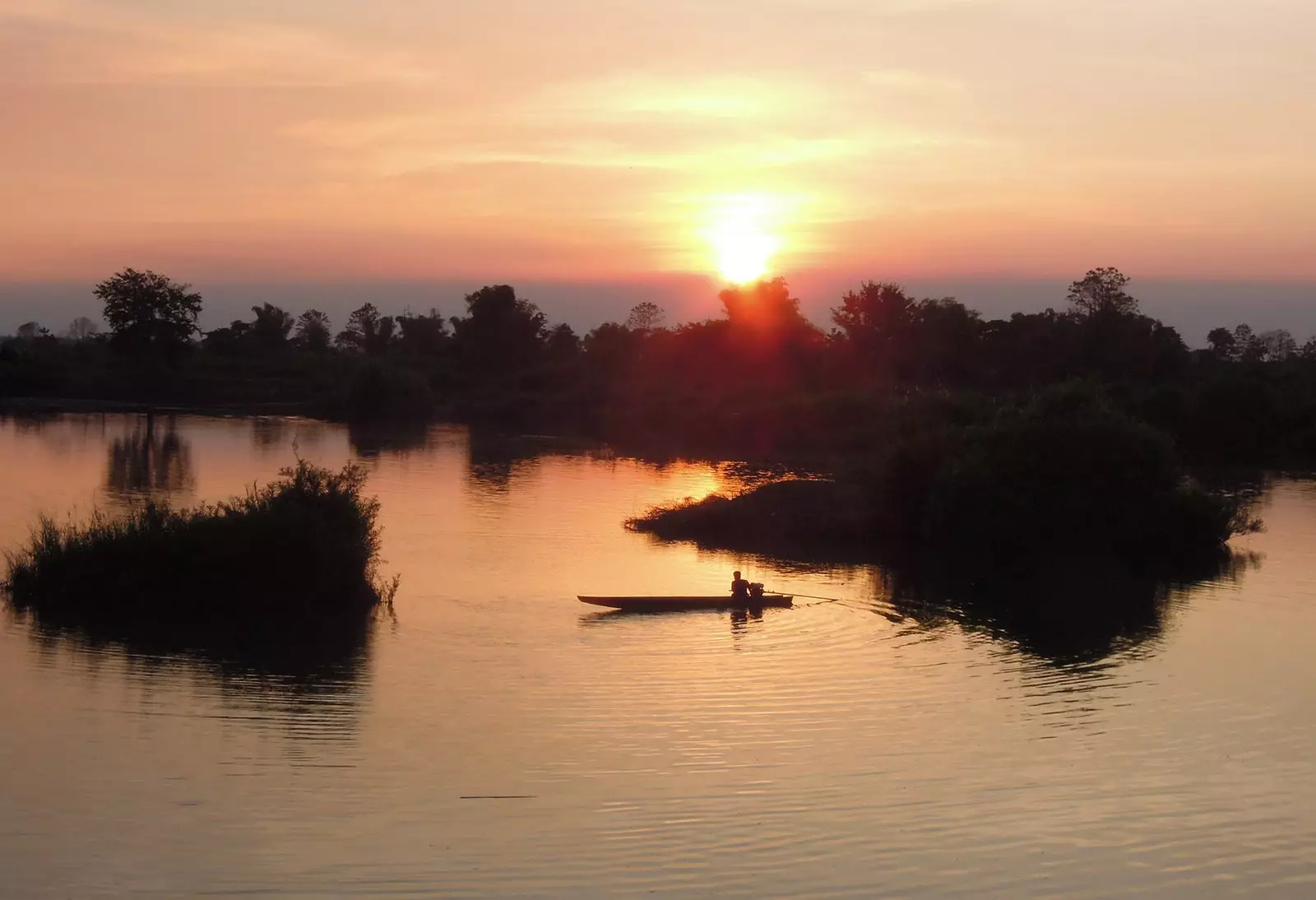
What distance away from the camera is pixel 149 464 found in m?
54.1

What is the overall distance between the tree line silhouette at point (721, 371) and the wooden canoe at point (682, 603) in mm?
45280

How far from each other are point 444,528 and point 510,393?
6637 cm

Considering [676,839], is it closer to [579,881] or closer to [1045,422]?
[579,881]

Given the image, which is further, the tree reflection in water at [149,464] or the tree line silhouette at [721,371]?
the tree line silhouette at [721,371]

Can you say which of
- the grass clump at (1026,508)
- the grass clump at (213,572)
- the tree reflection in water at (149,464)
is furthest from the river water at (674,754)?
the tree reflection in water at (149,464)

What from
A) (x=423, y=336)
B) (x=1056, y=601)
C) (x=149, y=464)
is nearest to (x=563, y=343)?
(x=423, y=336)

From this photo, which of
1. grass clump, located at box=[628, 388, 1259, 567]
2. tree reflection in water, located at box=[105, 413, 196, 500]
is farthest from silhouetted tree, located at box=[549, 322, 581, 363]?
grass clump, located at box=[628, 388, 1259, 567]

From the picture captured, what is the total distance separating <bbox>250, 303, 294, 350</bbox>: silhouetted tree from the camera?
400 ft

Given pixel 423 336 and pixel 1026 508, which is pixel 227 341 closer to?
pixel 423 336

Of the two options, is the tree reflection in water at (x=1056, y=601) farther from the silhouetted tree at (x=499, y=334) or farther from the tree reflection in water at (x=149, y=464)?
the silhouetted tree at (x=499, y=334)

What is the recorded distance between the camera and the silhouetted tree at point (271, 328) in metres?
122

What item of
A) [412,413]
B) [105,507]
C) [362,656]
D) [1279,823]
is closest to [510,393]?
[412,413]

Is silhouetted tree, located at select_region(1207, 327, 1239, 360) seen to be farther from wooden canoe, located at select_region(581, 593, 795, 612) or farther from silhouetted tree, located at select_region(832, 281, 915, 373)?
wooden canoe, located at select_region(581, 593, 795, 612)

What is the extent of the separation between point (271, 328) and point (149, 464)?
73435 mm
